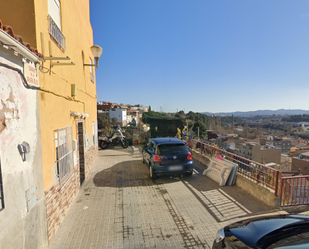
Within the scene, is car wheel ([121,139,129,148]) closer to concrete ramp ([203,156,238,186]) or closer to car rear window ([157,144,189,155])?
car rear window ([157,144,189,155])

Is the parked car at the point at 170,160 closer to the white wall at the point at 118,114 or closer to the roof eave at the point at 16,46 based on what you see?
the roof eave at the point at 16,46

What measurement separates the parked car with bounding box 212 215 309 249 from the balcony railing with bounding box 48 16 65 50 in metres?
4.74

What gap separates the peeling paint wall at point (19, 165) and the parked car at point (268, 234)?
9.05ft

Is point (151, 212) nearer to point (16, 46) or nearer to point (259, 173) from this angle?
point (259, 173)

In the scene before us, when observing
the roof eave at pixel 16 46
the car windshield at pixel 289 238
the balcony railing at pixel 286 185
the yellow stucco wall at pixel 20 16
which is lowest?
the balcony railing at pixel 286 185

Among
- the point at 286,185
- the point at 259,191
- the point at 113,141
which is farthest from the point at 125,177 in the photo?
the point at 113,141

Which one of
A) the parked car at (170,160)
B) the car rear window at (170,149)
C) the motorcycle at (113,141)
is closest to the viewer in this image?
the parked car at (170,160)

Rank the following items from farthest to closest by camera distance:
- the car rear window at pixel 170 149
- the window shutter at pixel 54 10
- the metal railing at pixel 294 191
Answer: the car rear window at pixel 170 149, the metal railing at pixel 294 191, the window shutter at pixel 54 10

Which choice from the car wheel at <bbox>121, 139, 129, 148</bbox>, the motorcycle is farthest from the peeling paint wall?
the car wheel at <bbox>121, 139, 129, 148</bbox>

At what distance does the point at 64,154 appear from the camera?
4227 millimetres

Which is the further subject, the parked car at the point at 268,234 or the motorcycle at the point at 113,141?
the motorcycle at the point at 113,141

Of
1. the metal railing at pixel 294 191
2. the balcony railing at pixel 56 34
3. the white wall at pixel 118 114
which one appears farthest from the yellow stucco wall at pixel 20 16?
the white wall at pixel 118 114

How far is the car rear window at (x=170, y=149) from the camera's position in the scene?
619 centimetres

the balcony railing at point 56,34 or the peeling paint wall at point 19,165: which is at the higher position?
the balcony railing at point 56,34
